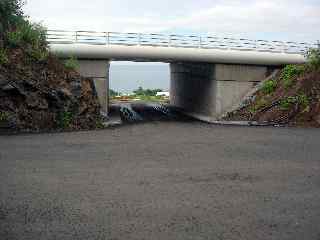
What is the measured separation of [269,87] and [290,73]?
6.65 ft

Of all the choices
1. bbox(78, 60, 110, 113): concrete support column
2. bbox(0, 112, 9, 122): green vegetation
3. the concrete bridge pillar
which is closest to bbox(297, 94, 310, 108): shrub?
the concrete bridge pillar

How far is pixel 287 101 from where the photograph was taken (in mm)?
28594

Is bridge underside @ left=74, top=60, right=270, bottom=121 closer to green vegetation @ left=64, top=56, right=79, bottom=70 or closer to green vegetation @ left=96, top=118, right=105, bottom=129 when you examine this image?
green vegetation @ left=64, top=56, right=79, bottom=70

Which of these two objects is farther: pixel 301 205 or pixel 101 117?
pixel 101 117

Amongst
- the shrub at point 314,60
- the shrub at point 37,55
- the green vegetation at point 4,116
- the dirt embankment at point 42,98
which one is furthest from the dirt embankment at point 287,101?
the green vegetation at point 4,116

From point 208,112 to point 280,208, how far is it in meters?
25.2

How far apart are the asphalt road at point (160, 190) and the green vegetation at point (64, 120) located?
5.34 m

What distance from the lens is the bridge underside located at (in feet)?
97.7

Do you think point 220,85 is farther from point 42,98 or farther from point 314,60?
point 42,98

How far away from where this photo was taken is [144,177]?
11.8m

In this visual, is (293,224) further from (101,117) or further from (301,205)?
(101,117)

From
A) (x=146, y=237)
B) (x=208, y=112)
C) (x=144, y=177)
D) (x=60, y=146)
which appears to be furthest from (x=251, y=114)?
(x=146, y=237)

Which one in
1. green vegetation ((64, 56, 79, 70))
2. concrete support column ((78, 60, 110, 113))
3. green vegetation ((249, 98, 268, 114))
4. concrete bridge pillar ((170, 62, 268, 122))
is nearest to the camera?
green vegetation ((64, 56, 79, 70))

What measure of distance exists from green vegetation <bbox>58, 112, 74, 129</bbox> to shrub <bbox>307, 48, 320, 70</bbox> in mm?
18298
